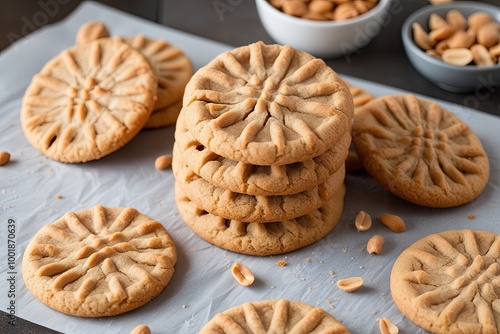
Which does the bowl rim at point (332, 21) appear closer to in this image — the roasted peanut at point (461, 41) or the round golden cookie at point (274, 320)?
the roasted peanut at point (461, 41)

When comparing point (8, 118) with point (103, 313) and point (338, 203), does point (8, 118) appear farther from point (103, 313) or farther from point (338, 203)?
point (338, 203)

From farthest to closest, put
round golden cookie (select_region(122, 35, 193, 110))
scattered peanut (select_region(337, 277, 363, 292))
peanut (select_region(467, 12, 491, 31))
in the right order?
1. peanut (select_region(467, 12, 491, 31))
2. round golden cookie (select_region(122, 35, 193, 110))
3. scattered peanut (select_region(337, 277, 363, 292))

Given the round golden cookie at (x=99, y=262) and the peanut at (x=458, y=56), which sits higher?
the round golden cookie at (x=99, y=262)

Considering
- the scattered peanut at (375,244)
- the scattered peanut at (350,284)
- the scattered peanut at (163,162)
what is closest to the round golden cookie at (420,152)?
the scattered peanut at (375,244)

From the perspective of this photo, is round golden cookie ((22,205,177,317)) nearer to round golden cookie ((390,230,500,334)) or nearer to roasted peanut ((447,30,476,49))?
round golden cookie ((390,230,500,334))

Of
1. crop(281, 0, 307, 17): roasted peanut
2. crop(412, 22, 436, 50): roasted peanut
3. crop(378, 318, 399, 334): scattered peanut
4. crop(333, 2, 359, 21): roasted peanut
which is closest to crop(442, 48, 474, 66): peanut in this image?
crop(412, 22, 436, 50): roasted peanut

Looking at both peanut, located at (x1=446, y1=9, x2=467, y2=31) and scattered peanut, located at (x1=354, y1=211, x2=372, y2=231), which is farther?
peanut, located at (x1=446, y1=9, x2=467, y2=31)

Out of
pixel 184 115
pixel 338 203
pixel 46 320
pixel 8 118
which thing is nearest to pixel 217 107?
pixel 184 115
